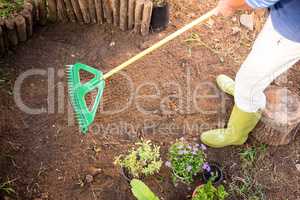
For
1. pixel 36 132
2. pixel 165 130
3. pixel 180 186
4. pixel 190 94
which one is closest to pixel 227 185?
pixel 180 186

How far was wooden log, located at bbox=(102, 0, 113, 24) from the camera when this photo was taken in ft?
13.0

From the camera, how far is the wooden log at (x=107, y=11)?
3976 mm

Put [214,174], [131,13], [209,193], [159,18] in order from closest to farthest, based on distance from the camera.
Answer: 1. [209,193]
2. [214,174]
3. [131,13]
4. [159,18]

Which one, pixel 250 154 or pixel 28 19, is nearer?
pixel 250 154

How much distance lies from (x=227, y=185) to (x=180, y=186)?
366 mm

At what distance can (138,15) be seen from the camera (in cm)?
399

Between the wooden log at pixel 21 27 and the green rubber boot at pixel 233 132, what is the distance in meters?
1.80

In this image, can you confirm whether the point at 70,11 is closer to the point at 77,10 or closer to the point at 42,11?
the point at 77,10

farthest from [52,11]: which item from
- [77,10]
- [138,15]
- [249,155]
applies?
[249,155]

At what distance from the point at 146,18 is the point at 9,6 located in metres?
1.22

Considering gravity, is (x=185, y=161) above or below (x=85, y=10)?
below

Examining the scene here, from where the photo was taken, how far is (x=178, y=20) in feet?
14.2

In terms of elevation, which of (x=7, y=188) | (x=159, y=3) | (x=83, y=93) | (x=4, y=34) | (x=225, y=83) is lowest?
(x=7, y=188)

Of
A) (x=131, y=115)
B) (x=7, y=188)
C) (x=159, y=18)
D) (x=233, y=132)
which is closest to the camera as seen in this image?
(x=7, y=188)
